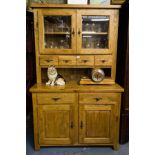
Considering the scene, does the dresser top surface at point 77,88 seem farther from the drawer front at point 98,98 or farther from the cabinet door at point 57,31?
the cabinet door at point 57,31

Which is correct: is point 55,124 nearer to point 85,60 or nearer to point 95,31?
point 85,60

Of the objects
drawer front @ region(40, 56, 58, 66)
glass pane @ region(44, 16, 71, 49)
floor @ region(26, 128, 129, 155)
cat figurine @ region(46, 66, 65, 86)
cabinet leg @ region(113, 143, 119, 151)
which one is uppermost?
glass pane @ region(44, 16, 71, 49)

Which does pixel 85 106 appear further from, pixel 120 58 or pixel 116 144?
pixel 120 58

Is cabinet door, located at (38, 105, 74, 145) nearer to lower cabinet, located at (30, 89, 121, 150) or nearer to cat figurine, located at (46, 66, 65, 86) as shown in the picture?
lower cabinet, located at (30, 89, 121, 150)

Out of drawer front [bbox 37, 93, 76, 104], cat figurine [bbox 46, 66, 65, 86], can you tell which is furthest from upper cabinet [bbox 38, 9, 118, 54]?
drawer front [bbox 37, 93, 76, 104]

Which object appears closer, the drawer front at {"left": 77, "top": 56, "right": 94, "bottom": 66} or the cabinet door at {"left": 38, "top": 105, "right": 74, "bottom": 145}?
the cabinet door at {"left": 38, "top": 105, "right": 74, "bottom": 145}

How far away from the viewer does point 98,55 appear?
194 cm

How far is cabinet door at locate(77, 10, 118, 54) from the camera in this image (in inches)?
73.2

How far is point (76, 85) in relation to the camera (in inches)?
75.7

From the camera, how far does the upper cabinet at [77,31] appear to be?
1854 millimetres

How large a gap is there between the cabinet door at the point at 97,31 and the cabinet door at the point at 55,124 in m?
0.72

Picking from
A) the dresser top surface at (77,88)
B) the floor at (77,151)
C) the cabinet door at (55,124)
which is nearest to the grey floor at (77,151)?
the floor at (77,151)
